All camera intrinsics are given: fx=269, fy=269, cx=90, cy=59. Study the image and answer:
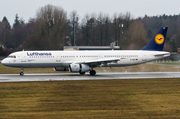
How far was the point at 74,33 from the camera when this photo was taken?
97125 millimetres

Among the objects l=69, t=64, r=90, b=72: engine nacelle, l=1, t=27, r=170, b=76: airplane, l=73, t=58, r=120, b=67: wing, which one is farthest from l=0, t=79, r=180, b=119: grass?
l=1, t=27, r=170, b=76: airplane

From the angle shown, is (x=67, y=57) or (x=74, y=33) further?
(x=74, y=33)

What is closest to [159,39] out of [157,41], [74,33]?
[157,41]

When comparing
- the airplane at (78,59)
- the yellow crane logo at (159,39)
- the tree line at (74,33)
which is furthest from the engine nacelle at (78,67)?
the tree line at (74,33)

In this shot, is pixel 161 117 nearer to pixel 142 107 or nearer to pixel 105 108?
pixel 142 107

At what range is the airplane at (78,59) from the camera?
34.8m

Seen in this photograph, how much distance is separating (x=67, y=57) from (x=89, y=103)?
20166 millimetres

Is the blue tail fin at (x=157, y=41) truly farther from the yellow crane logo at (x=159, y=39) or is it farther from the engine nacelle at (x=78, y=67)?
the engine nacelle at (x=78, y=67)

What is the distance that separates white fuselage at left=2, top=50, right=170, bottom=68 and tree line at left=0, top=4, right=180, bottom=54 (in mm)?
35363

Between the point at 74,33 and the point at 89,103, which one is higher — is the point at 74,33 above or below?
above

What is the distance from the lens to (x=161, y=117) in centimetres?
1303

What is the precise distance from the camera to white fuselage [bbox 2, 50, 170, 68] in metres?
35.0

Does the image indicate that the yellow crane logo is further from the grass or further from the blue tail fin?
the grass

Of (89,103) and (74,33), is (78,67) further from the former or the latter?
(74,33)
